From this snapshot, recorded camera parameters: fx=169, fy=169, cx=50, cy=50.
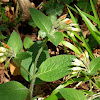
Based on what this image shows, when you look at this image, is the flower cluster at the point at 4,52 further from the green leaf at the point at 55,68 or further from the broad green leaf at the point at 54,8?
the broad green leaf at the point at 54,8

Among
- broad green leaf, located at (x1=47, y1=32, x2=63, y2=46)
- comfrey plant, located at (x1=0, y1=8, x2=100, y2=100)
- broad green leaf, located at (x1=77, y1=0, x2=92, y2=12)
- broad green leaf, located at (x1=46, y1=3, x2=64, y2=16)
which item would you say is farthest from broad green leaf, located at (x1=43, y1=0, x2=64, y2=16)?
broad green leaf, located at (x1=47, y1=32, x2=63, y2=46)

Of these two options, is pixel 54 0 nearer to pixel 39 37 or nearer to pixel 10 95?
pixel 39 37

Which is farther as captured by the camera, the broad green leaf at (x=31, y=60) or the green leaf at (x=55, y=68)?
the broad green leaf at (x=31, y=60)

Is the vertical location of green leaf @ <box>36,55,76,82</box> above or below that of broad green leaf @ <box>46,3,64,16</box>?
below

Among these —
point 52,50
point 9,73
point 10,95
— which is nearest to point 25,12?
point 52,50

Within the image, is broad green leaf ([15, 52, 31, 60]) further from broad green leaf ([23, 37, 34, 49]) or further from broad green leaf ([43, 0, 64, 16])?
broad green leaf ([43, 0, 64, 16])

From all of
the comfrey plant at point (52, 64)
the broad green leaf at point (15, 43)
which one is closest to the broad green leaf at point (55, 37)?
the comfrey plant at point (52, 64)
